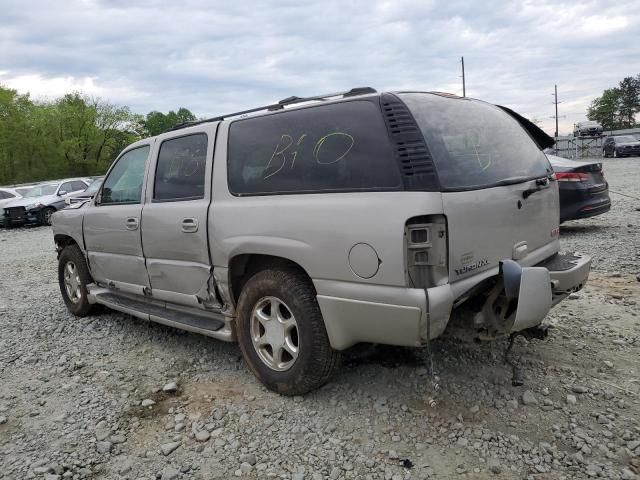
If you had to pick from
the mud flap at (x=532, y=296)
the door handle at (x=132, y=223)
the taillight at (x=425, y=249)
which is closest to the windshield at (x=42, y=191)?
the door handle at (x=132, y=223)

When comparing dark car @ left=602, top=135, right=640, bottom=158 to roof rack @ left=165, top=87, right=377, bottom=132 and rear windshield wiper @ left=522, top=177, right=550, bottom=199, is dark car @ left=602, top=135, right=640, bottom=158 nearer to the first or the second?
rear windshield wiper @ left=522, top=177, right=550, bottom=199

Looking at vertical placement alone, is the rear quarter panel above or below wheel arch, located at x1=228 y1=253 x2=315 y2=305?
above

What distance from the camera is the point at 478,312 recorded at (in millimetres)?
2949

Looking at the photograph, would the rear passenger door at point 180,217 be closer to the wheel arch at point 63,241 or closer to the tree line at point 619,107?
the wheel arch at point 63,241

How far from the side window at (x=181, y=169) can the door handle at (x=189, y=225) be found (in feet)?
0.61

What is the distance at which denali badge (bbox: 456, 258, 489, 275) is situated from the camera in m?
2.76

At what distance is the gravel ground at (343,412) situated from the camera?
2.66 m

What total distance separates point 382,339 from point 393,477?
27.3 inches

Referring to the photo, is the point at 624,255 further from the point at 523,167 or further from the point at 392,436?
the point at 392,436

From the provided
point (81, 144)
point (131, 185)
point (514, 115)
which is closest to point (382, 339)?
point (514, 115)

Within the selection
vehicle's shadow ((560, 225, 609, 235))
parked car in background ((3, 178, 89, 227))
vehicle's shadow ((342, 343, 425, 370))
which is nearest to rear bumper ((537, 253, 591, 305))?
vehicle's shadow ((342, 343, 425, 370))

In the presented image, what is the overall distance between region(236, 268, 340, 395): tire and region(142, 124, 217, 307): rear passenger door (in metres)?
0.51

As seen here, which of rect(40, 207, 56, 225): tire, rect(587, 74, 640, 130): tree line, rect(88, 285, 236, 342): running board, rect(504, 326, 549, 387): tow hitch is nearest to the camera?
rect(504, 326, 549, 387): tow hitch

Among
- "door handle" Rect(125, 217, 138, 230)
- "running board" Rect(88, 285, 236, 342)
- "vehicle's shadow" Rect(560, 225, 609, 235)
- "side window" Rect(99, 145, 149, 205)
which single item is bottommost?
"vehicle's shadow" Rect(560, 225, 609, 235)
